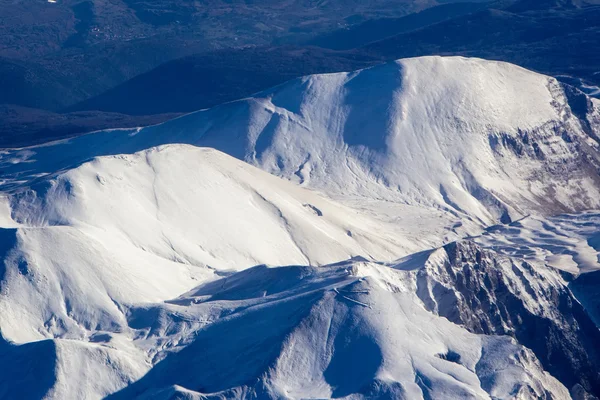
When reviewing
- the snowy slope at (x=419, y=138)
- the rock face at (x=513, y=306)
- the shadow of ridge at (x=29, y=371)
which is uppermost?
the shadow of ridge at (x=29, y=371)

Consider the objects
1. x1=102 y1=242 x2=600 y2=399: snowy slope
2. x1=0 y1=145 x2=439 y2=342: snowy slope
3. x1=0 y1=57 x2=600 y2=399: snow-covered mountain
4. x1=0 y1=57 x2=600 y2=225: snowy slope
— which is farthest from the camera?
x1=0 y1=57 x2=600 y2=225: snowy slope

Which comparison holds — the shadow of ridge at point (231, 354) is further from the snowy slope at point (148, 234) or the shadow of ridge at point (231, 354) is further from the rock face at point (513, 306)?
the snowy slope at point (148, 234)

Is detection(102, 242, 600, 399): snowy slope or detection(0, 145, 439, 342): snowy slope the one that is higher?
detection(102, 242, 600, 399): snowy slope

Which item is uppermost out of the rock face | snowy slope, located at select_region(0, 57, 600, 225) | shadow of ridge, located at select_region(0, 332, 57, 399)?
shadow of ridge, located at select_region(0, 332, 57, 399)

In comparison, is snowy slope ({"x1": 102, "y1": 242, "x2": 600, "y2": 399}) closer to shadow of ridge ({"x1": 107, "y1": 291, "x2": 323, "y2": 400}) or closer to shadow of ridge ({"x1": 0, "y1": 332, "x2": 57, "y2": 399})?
shadow of ridge ({"x1": 107, "y1": 291, "x2": 323, "y2": 400})

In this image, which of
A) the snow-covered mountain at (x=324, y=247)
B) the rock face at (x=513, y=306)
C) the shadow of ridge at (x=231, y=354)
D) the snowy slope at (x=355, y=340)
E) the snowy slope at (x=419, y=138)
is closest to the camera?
the snowy slope at (x=355, y=340)

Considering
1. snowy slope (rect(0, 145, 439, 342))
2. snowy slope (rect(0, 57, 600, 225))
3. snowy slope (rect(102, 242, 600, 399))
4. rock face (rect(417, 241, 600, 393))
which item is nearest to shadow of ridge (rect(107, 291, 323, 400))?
snowy slope (rect(102, 242, 600, 399))

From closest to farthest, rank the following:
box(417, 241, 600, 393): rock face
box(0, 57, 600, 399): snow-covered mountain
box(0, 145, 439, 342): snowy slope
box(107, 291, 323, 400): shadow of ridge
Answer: box(107, 291, 323, 400): shadow of ridge < box(0, 57, 600, 399): snow-covered mountain < box(417, 241, 600, 393): rock face < box(0, 145, 439, 342): snowy slope

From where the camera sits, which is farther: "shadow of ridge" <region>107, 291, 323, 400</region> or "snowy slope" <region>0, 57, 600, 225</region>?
"snowy slope" <region>0, 57, 600, 225</region>

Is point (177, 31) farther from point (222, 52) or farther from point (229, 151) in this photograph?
point (229, 151)

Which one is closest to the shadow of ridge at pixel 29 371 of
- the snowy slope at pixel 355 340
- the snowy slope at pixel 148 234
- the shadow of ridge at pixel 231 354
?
the shadow of ridge at pixel 231 354
